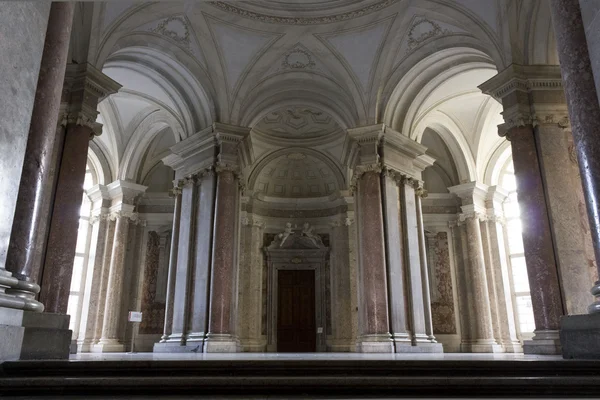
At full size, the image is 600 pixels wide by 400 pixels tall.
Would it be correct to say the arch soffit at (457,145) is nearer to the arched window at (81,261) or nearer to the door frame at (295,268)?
the door frame at (295,268)

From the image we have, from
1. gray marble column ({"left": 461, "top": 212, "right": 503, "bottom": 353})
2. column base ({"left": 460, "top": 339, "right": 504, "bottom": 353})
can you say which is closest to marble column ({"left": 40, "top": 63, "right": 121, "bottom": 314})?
gray marble column ({"left": 461, "top": 212, "right": 503, "bottom": 353})

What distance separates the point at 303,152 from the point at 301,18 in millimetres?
6217

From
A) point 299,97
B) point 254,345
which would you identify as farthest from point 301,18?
point 254,345

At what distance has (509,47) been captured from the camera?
941 centimetres

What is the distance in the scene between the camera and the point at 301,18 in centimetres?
1164

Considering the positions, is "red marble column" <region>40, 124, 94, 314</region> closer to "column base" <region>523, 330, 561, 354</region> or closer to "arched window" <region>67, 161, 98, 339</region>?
"arched window" <region>67, 161, 98, 339</region>

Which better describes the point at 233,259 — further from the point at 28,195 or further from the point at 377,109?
the point at 28,195

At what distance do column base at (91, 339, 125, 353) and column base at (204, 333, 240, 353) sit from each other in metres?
5.31

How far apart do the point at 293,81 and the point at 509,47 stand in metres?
5.45

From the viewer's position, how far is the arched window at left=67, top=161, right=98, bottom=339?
1509 cm

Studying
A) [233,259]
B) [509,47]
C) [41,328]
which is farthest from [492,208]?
[41,328]

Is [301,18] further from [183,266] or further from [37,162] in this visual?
[37,162]

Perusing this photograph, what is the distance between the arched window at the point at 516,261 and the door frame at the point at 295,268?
6020 millimetres

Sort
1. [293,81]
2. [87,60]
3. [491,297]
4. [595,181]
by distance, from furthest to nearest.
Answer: [491,297] → [293,81] → [87,60] → [595,181]
